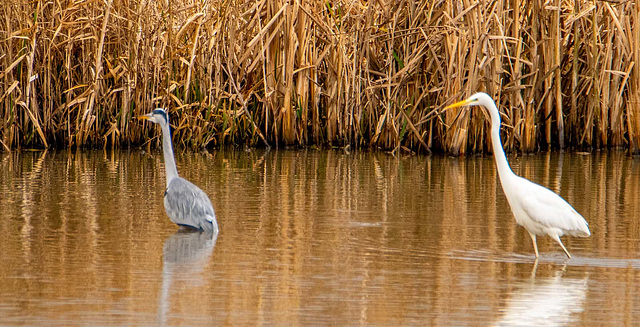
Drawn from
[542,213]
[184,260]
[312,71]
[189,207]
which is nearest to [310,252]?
[184,260]

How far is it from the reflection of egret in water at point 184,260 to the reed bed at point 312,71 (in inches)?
229

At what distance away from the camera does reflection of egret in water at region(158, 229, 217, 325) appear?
5.34 metres

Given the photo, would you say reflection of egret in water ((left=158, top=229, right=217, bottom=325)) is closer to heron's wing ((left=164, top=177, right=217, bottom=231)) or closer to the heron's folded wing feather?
heron's wing ((left=164, top=177, right=217, bottom=231))

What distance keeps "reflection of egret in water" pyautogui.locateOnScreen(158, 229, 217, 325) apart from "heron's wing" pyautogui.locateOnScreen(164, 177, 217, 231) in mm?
99

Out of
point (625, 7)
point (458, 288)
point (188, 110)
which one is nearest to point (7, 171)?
point (188, 110)

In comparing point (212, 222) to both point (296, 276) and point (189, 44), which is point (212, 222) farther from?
point (189, 44)

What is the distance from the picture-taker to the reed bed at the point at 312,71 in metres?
12.6

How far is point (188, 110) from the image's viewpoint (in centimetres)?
1328

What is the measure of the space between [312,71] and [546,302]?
337 inches

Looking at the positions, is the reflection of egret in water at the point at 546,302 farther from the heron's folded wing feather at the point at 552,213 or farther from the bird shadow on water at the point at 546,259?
the heron's folded wing feather at the point at 552,213

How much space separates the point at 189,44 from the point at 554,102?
17.2 feet

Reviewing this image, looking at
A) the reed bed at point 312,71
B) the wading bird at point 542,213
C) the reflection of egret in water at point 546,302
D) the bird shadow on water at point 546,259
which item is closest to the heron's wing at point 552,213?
the wading bird at point 542,213

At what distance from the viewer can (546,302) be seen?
5.33 meters

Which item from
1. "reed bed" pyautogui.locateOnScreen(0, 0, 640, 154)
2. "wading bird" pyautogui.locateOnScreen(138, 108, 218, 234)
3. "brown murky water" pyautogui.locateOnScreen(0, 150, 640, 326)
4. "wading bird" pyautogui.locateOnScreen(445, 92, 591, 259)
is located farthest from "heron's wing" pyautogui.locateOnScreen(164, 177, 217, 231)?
"reed bed" pyautogui.locateOnScreen(0, 0, 640, 154)
